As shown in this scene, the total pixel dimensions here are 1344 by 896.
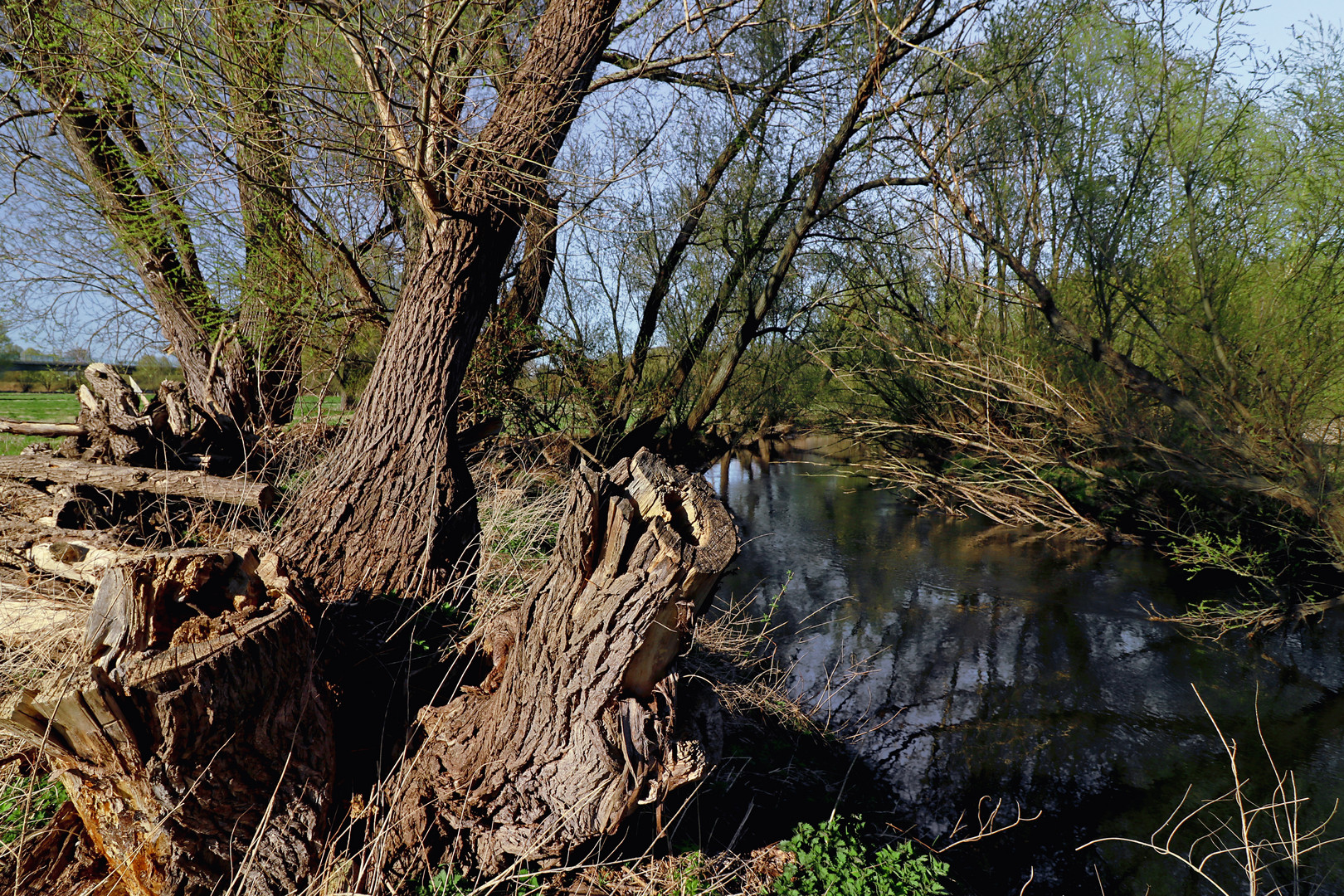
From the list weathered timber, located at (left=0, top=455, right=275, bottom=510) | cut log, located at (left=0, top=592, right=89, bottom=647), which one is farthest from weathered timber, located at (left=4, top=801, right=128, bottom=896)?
weathered timber, located at (left=0, top=455, right=275, bottom=510)

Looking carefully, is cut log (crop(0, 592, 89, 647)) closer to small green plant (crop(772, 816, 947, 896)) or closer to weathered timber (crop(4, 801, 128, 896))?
weathered timber (crop(4, 801, 128, 896))

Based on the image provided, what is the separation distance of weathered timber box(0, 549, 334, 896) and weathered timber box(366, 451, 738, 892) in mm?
440

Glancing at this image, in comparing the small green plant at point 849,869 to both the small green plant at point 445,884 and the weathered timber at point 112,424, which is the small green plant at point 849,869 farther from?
the weathered timber at point 112,424

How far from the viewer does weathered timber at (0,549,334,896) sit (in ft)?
7.23

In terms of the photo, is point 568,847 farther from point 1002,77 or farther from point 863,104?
point 1002,77

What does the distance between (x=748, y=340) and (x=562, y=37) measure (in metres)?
4.49

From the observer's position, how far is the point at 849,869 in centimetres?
338

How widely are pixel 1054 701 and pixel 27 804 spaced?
Answer: 631cm

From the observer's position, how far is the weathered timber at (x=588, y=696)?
2.64 metres

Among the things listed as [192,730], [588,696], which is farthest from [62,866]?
[588,696]

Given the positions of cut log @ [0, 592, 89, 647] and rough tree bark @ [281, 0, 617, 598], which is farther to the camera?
rough tree bark @ [281, 0, 617, 598]

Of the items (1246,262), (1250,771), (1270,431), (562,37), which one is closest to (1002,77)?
(1246,262)

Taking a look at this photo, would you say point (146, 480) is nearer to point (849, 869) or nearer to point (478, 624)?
point (478, 624)

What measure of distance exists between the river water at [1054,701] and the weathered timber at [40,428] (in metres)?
5.47
